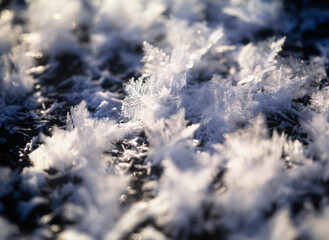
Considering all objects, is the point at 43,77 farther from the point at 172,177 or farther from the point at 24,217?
the point at 172,177

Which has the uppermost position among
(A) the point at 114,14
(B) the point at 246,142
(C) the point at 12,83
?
(A) the point at 114,14

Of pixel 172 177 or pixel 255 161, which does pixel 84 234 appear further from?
pixel 255 161

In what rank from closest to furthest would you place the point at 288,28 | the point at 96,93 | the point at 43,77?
the point at 96,93 < the point at 43,77 < the point at 288,28

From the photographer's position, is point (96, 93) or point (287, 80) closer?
point (287, 80)

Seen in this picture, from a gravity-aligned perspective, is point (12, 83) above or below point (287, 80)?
above

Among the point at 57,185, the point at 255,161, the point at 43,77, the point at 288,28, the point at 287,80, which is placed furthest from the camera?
the point at 288,28

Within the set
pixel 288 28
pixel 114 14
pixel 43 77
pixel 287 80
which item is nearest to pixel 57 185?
pixel 43 77

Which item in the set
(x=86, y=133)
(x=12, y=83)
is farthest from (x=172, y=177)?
(x=12, y=83)
